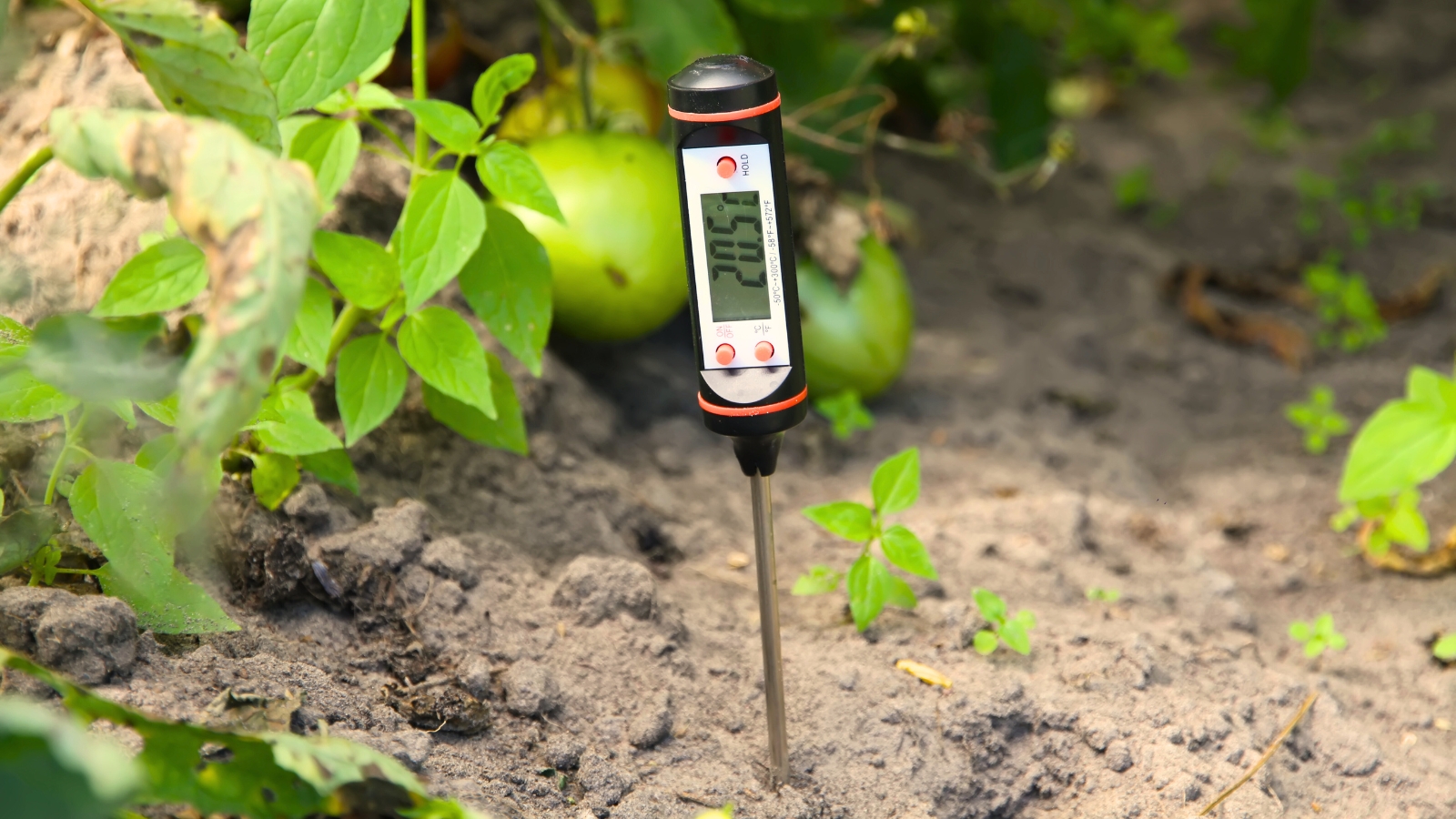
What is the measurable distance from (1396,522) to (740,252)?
1.13 metres

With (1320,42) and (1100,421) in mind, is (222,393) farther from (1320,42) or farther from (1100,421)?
(1320,42)

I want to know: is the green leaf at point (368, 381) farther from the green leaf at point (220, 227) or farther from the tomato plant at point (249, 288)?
the green leaf at point (220, 227)

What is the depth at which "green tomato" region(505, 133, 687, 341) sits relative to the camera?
159 centimetres

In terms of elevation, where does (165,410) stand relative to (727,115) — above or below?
below

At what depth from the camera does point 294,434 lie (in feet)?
3.55

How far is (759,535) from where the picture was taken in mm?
1018

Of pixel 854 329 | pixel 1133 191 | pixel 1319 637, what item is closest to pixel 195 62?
pixel 854 329

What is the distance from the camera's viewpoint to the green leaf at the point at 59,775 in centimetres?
53

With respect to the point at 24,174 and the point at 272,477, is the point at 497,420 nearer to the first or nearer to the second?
the point at 272,477

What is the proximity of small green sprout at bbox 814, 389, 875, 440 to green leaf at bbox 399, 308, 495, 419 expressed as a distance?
31.4 inches

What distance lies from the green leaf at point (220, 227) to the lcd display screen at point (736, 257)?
33 centimetres

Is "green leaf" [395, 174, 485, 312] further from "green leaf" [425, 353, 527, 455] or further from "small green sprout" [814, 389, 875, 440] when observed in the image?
"small green sprout" [814, 389, 875, 440]

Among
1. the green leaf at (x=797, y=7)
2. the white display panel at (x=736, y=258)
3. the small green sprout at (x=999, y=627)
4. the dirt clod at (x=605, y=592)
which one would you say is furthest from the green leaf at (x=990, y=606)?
the green leaf at (x=797, y=7)

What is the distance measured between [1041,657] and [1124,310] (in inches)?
49.1
